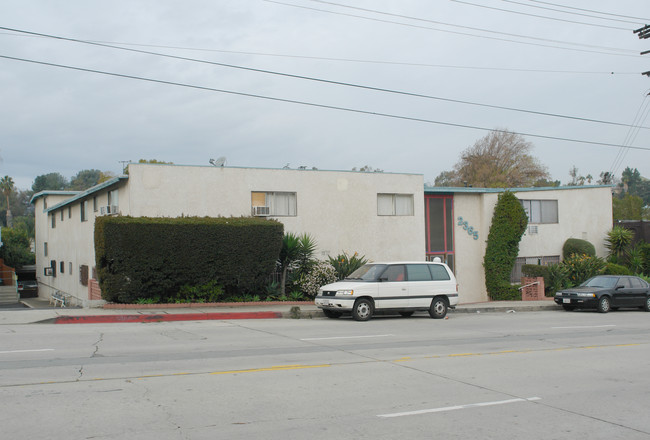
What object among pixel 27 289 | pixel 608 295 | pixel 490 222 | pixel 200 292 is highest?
pixel 490 222

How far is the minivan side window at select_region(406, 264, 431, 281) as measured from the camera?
18097 mm

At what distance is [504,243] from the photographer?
2720 cm

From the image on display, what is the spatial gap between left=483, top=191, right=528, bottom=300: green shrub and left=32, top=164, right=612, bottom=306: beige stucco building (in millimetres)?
817

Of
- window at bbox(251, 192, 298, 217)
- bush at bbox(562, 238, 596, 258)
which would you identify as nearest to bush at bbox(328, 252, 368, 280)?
window at bbox(251, 192, 298, 217)

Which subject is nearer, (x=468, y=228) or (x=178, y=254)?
(x=178, y=254)

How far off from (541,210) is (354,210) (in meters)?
11.0

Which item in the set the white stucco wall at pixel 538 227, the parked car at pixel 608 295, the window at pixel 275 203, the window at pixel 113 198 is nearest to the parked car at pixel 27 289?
the window at pixel 113 198

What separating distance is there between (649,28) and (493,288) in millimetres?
12299

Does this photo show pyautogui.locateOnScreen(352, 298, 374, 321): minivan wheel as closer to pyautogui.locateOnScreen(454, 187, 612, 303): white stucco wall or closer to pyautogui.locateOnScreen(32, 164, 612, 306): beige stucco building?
pyautogui.locateOnScreen(32, 164, 612, 306): beige stucco building

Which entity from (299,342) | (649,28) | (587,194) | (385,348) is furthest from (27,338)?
(587,194)

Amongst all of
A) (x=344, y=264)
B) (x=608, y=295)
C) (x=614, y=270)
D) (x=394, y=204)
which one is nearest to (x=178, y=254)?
(x=344, y=264)

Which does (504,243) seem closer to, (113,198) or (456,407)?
(113,198)

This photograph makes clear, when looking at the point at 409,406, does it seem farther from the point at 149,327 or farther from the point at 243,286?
the point at 243,286

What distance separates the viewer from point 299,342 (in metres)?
12.6
